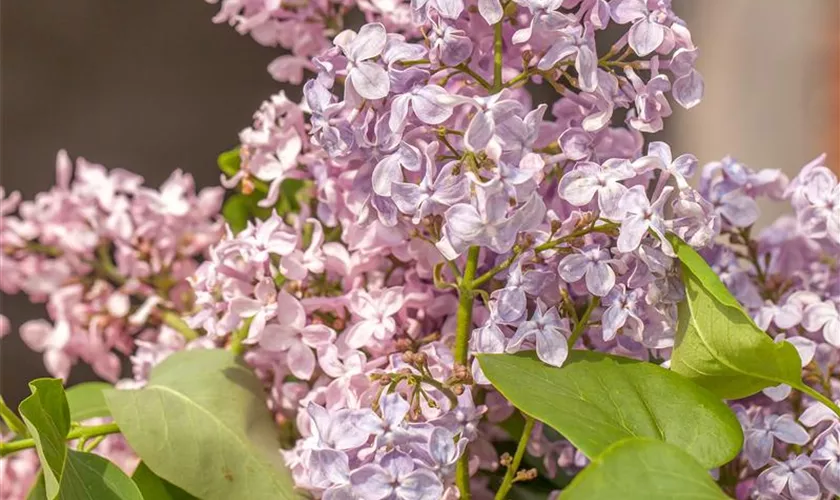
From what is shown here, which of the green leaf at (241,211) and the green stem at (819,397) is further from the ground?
the green leaf at (241,211)

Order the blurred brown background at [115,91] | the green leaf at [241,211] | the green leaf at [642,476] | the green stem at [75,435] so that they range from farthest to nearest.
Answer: the blurred brown background at [115,91] < the green leaf at [241,211] < the green stem at [75,435] < the green leaf at [642,476]

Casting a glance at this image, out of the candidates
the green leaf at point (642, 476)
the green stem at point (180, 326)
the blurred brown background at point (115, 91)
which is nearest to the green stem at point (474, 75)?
the green leaf at point (642, 476)

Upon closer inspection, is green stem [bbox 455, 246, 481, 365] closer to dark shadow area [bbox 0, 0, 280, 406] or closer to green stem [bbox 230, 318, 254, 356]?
green stem [bbox 230, 318, 254, 356]

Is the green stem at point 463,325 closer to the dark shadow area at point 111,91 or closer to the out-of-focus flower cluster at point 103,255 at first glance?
the out-of-focus flower cluster at point 103,255

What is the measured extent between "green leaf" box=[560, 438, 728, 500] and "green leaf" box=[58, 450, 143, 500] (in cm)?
15

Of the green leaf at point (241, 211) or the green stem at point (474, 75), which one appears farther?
the green leaf at point (241, 211)

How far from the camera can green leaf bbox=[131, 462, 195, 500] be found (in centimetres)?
36

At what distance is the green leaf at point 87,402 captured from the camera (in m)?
0.41

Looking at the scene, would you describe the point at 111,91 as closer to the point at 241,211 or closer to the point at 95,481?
the point at 241,211

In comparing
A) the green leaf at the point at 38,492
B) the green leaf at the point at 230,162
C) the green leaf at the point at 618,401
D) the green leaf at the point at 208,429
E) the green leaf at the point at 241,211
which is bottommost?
the green leaf at the point at 208,429

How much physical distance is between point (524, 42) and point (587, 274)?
0.08 m

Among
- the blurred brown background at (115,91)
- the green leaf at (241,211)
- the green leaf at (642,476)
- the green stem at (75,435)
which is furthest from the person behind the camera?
the blurred brown background at (115,91)

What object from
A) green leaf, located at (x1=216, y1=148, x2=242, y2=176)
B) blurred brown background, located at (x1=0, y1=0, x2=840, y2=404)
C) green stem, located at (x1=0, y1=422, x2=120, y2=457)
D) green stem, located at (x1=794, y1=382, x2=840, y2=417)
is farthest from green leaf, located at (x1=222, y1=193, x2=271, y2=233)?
blurred brown background, located at (x1=0, y1=0, x2=840, y2=404)

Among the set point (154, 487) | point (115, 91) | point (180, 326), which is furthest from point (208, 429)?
point (115, 91)
